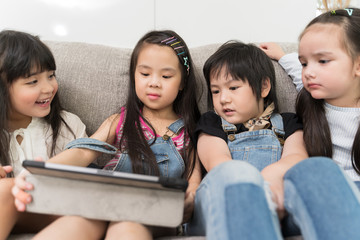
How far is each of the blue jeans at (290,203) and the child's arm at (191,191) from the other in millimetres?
147

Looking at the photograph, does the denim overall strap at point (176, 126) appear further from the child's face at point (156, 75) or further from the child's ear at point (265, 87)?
the child's ear at point (265, 87)

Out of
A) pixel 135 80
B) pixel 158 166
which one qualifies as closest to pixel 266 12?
pixel 135 80

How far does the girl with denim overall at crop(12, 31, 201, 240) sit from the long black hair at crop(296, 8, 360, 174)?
0.38 meters

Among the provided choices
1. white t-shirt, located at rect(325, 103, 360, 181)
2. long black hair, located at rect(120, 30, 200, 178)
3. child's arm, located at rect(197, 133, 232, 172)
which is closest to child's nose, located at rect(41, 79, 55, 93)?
long black hair, located at rect(120, 30, 200, 178)

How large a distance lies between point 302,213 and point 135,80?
0.73 m

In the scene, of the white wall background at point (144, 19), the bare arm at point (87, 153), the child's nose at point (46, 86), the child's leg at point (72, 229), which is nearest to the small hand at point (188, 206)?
the child's leg at point (72, 229)

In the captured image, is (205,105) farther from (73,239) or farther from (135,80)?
(73,239)

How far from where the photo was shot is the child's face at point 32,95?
103 centimetres

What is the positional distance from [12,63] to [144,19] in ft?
3.17

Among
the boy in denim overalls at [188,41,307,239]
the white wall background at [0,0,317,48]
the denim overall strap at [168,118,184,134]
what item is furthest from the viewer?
the white wall background at [0,0,317,48]

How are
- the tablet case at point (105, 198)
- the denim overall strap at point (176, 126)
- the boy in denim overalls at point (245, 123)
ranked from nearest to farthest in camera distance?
the tablet case at point (105, 198) → the boy in denim overalls at point (245, 123) → the denim overall strap at point (176, 126)

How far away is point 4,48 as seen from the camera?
1014 mm

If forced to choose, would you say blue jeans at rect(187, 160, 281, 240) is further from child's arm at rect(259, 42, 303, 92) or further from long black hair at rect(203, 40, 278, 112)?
child's arm at rect(259, 42, 303, 92)

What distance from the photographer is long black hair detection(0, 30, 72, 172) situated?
100 cm
